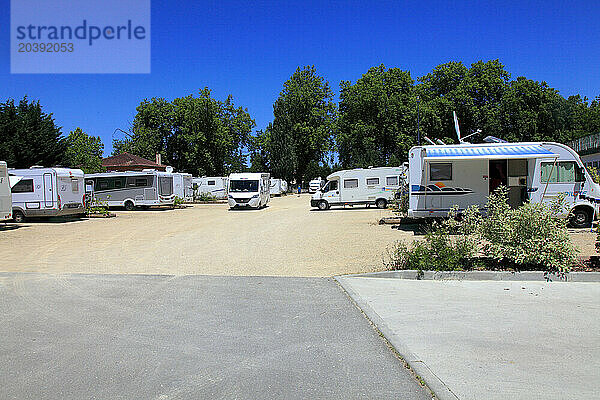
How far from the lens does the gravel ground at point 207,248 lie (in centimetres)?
1038

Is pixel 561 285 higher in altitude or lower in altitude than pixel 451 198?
lower

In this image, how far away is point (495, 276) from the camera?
28.0 feet

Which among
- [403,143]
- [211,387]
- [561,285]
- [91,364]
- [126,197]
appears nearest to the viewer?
[211,387]

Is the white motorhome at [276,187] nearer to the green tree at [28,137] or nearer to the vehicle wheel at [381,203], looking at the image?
the green tree at [28,137]

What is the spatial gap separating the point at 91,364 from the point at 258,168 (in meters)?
68.9

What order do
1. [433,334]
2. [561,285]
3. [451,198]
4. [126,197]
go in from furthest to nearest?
[126,197]
[451,198]
[561,285]
[433,334]

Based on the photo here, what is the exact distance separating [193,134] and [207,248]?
4395cm

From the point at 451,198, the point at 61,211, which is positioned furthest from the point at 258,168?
the point at 451,198

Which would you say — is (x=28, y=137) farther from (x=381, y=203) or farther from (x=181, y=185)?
(x=381, y=203)

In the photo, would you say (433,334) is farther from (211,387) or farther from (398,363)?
(211,387)

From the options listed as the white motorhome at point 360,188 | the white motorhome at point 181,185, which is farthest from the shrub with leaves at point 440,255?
the white motorhome at point 181,185

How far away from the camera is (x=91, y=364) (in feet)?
15.3

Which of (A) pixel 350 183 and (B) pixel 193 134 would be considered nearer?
(A) pixel 350 183

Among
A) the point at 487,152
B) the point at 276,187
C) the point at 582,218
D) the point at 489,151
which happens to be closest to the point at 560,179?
the point at 582,218
